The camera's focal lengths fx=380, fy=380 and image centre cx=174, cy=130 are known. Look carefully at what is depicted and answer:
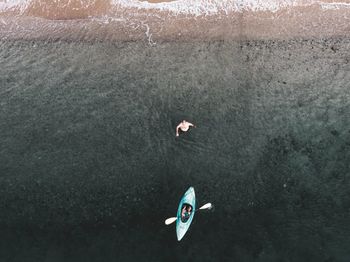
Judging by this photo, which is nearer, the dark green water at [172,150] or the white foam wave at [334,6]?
the dark green water at [172,150]

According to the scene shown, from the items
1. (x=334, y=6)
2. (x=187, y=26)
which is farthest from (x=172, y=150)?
(x=334, y=6)

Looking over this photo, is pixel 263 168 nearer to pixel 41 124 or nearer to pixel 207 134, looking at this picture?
pixel 207 134

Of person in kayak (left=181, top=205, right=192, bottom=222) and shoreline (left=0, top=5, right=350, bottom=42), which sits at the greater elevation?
shoreline (left=0, top=5, right=350, bottom=42)

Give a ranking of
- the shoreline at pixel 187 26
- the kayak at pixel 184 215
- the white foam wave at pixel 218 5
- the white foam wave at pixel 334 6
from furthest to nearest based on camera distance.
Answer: the white foam wave at pixel 218 5 < the white foam wave at pixel 334 6 < the shoreline at pixel 187 26 < the kayak at pixel 184 215

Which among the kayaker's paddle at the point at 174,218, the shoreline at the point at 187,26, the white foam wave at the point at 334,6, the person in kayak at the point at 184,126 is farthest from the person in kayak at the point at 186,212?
the white foam wave at the point at 334,6

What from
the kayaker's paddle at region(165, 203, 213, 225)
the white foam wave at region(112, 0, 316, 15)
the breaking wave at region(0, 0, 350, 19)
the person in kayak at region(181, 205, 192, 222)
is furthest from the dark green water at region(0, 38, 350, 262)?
the white foam wave at region(112, 0, 316, 15)

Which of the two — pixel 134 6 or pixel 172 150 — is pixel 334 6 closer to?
pixel 134 6

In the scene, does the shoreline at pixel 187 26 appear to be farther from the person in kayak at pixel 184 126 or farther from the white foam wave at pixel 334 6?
the person in kayak at pixel 184 126

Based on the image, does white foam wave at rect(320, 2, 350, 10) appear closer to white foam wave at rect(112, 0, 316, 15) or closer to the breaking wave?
the breaking wave
